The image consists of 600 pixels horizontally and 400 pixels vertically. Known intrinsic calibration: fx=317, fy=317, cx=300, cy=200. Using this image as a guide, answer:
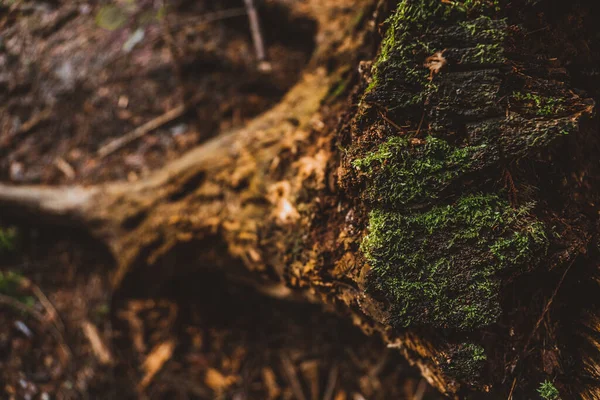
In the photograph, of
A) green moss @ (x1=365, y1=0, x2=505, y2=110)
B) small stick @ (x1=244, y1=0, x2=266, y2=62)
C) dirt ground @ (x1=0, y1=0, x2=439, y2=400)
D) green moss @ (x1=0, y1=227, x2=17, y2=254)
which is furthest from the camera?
small stick @ (x1=244, y1=0, x2=266, y2=62)

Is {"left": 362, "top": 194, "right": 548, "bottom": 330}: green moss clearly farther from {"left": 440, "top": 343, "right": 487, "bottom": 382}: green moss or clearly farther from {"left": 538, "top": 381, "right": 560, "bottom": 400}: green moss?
{"left": 538, "top": 381, "right": 560, "bottom": 400}: green moss

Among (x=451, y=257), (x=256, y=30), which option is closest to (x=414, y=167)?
(x=451, y=257)

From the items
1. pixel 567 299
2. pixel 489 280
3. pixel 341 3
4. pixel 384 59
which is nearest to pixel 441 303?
pixel 489 280

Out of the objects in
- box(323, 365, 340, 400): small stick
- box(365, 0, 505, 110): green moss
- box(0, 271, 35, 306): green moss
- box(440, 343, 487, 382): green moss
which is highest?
box(365, 0, 505, 110): green moss

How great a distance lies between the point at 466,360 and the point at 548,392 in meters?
0.37

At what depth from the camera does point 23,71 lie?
12.6 feet

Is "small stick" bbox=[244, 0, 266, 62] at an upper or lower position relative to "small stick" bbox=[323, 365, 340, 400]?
upper

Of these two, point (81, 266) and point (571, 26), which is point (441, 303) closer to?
point (571, 26)

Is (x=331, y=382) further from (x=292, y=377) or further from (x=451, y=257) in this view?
(x=451, y=257)

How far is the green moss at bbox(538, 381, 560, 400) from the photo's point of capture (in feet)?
4.14

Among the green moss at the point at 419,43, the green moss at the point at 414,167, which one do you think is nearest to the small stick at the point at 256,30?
the green moss at the point at 419,43

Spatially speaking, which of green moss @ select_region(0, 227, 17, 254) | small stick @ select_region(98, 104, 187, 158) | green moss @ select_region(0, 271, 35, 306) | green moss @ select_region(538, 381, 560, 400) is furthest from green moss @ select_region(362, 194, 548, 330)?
green moss @ select_region(0, 227, 17, 254)

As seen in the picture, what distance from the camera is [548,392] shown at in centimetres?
126

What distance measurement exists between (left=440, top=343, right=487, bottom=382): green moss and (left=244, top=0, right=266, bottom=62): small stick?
336 centimetres
